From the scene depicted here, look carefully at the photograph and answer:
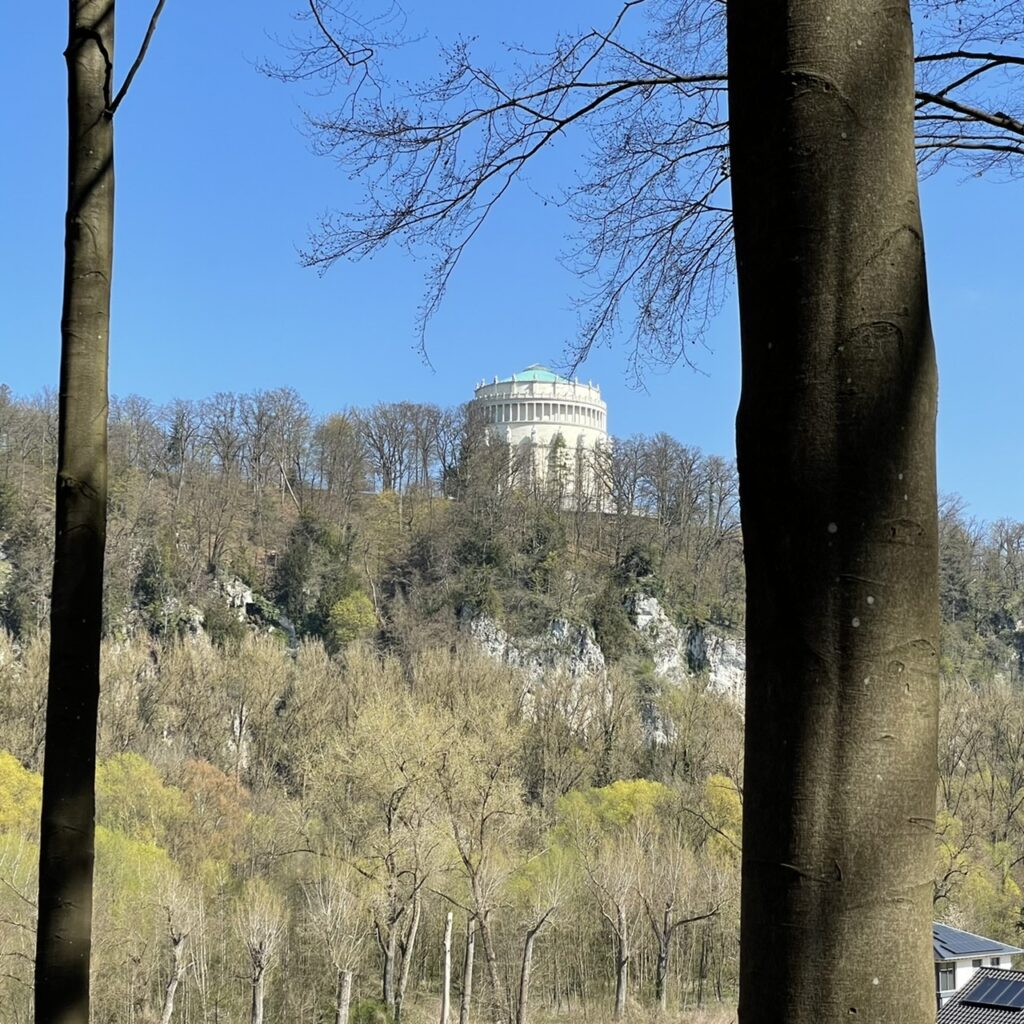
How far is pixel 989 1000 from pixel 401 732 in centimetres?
1356

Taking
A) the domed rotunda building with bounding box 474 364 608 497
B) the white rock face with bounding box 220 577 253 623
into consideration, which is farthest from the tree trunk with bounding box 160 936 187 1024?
the domed rotunda building with bounding box 474 364 608 497

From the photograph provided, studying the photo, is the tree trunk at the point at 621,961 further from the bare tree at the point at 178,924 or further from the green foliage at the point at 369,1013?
the bare tree at the point at 178,924

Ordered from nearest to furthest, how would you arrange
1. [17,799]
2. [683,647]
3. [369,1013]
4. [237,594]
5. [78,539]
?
1. [78,539]
2. [369,1013]
3. [17,799]
4. [237,594]
5. [683,647]

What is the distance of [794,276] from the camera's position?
47.3 inches

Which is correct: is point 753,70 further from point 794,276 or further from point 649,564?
point 649,564

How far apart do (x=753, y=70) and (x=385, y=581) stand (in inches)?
1885

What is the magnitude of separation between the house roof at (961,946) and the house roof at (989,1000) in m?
1.81

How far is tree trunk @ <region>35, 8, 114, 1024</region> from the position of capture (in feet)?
8.82

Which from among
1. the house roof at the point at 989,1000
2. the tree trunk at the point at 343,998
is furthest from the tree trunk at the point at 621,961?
the house roof at the point at 989,1000

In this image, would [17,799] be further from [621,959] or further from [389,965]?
[621,959]

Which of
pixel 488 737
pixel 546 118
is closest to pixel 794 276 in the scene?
pixel 546 118

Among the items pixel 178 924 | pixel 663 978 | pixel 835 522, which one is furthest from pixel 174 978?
pixel 835 522

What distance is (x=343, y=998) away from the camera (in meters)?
20.1

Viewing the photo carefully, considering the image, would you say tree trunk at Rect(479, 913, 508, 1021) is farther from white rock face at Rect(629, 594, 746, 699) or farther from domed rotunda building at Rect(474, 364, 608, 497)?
domed rotunda building at Rect(474, 364, 608, 497)
